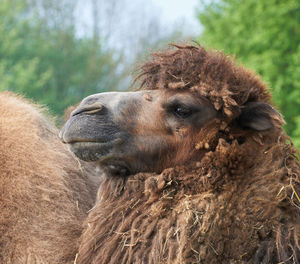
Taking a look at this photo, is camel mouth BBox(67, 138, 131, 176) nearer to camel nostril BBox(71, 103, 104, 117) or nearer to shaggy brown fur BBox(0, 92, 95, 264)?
camel nostril BBox(71, 103, 104, 117)

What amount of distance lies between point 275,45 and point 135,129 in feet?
38.7

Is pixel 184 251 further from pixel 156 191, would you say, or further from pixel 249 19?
pixel 249 19

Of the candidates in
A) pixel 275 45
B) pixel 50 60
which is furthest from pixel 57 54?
pixel 275 45

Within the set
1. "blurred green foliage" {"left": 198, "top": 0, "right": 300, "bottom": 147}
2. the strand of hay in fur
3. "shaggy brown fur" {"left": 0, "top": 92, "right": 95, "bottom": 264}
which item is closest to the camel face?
the strand of hay in fur

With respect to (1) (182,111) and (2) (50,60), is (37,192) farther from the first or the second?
(2) (50,60)

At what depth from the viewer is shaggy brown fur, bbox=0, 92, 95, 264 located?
12.0ft

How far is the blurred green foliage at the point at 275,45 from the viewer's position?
45.6 ft

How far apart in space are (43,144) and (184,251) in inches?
69.7

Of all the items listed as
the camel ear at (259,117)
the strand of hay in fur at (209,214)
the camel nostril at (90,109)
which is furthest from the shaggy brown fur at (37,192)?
the camel ear at (259,117)

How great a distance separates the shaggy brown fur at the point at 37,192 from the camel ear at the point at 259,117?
1.55m

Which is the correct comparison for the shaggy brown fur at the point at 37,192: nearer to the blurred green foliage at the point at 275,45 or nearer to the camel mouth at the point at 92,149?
the camel mouth at the point at 92,149

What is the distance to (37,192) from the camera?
12.8ft

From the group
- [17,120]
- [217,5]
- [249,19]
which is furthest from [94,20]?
[17,120]

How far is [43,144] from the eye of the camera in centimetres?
425
